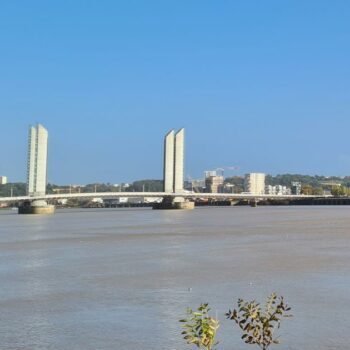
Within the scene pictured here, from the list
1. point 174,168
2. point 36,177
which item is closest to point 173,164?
point 174,168

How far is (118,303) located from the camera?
36.9ft

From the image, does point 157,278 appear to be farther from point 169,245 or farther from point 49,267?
point 169,245

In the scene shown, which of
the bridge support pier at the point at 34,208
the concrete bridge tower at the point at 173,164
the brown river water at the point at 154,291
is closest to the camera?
the brown river water at the point at 154,291

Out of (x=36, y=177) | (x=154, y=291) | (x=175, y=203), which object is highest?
A: (x=36, y=177)

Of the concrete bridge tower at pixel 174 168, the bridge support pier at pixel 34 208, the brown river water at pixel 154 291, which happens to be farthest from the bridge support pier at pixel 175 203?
the brown river water at pixel 154 291

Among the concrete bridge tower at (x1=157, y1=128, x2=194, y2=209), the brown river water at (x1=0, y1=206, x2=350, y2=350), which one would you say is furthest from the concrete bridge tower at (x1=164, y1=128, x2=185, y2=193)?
the brown river water at (x1=0, y1=206, x2=350, y2=350)

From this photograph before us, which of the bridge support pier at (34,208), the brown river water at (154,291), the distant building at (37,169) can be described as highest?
the distant building at (37,169)

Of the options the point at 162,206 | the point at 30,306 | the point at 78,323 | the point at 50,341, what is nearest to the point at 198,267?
the point at 30,306

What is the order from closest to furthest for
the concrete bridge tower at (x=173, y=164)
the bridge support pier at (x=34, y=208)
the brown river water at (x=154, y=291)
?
the brown river water at (x=154, y=291) → the bridge support pier at (x=34, y=208) → the concrete bridge tower at (x=173, y=164)

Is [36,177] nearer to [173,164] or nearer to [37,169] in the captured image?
[37,169]

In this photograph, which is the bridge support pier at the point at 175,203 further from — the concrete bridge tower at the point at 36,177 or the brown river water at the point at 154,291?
the brown river water at the point at 154,291

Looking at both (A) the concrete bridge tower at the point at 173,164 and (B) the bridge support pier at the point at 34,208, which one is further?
(A) the concrete bridge tower at the point at 173,164

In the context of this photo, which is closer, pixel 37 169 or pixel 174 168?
pixel 37 169

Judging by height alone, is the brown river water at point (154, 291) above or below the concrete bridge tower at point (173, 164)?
below
